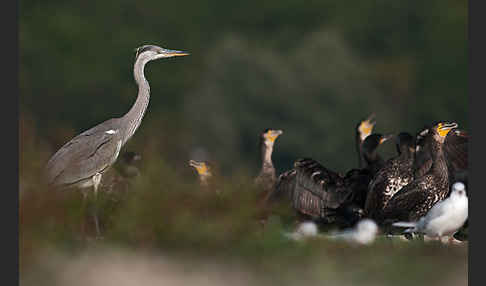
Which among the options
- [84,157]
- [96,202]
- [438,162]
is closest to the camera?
[96,202]

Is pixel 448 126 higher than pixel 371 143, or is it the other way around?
pixel 371 143

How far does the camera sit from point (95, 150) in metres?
7.42

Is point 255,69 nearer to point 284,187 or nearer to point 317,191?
point 284,187

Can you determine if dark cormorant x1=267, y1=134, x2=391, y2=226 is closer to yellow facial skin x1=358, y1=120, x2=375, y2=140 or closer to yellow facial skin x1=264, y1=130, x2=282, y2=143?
yellow facial skin x1=264, y1=130, x2=282, y2=143

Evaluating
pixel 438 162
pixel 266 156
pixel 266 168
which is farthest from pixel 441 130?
pixel 266 156

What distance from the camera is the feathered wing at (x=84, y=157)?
23.8 feet

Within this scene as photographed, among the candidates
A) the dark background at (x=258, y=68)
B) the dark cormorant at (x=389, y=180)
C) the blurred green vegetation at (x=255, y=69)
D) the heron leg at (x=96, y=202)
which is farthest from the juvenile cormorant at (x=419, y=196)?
the dark background at (x=258, y=68)

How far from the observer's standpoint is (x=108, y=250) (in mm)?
6586

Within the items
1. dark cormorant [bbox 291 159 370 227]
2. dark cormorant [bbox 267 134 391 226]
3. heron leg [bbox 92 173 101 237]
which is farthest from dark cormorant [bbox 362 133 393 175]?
heron leg [bbox 92 173 101 237]

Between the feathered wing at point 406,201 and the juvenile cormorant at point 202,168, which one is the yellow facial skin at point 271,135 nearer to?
the juvenile cormorant at point 202,168

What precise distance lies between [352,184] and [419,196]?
102cm

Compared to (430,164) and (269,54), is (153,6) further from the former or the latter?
(430,164)

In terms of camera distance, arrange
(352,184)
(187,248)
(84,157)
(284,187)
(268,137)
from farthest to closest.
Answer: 1. (268,137)
2. (284,187)
3. (352,184)
4. (84,157)
5. (187,248)

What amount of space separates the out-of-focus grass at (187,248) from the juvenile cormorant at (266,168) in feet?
5.65
